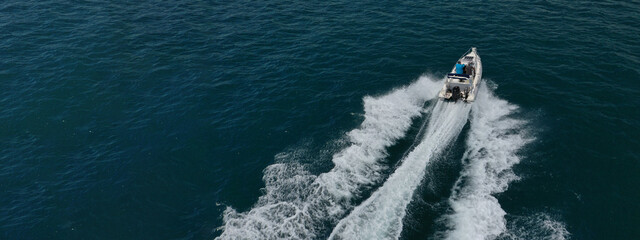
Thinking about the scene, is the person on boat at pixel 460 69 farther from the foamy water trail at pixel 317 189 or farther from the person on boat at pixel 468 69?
the foamy water trail at pixel 317 189

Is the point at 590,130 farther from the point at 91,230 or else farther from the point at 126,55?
the point at 126,55

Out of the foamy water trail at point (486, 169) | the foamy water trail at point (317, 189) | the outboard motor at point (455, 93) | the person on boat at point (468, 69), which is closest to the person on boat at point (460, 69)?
the person on boat at point (468, 69)

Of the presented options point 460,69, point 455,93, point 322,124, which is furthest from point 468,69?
point 322,124

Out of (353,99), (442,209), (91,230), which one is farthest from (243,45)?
(442,209)

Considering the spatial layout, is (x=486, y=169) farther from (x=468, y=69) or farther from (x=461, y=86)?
(x=468, y=69)

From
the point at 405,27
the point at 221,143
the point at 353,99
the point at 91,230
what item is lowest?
the point at 91,230

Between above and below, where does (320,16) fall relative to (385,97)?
above

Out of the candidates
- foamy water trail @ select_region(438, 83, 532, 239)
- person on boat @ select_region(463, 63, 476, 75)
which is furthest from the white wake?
person on boat @ select_region(463, 63, 476, 75)
